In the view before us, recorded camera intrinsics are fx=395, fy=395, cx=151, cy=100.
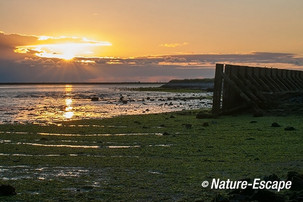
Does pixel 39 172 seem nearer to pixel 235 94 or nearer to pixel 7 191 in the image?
pixel 7 191

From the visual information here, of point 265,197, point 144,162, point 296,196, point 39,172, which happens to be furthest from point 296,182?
point 39,172

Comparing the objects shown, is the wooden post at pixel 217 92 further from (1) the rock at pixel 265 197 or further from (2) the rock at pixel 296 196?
(1) the rock at pixel 265 197

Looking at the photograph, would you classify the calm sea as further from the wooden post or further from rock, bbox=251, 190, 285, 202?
rock, bbox=251, 190, 285, 202

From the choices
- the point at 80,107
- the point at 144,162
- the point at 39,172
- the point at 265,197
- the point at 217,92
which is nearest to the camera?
the point at 265,197

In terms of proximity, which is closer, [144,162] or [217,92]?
[144,162]

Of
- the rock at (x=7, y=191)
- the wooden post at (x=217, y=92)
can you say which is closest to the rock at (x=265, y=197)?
the rock at (x=7, y=191)

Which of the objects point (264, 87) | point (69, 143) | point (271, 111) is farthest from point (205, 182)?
point (264, 87)

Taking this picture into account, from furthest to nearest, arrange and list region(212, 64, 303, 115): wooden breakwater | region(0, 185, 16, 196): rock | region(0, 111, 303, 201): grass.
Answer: region(212, 64, 303, 115): wooden breakwater < region(0, 111, 303, 201): grass < region(0, 185, 16, 196): rock

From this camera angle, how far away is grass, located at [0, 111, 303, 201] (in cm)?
750

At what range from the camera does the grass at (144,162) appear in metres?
7.50

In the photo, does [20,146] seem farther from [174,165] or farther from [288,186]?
[288,186]

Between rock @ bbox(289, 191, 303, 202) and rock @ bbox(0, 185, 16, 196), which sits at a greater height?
rock @ bbox(289, 191, 303, 202)

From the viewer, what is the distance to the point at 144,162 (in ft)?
33.1

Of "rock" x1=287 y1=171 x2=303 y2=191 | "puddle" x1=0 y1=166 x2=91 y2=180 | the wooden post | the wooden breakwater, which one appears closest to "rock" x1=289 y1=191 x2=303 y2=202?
"rock" x1=287 y1=171 x2=303 y2=191
